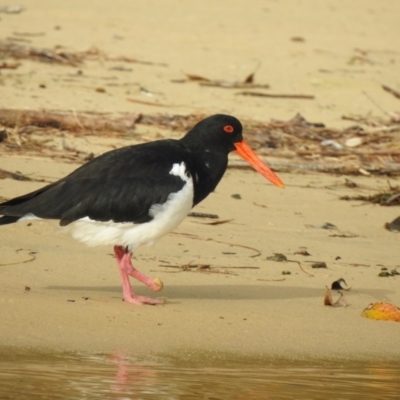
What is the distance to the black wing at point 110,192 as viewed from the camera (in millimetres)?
6402

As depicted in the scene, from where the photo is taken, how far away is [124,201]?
6.44 meters

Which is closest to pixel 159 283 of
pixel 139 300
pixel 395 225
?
pixel 139 300

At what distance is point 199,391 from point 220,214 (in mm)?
3508

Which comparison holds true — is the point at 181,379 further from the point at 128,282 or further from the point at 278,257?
the point at 278,257

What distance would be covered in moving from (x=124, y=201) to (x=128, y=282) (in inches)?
20.8

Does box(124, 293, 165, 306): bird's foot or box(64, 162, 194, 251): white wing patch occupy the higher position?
box(64, 162, 194, 251): white wing patch

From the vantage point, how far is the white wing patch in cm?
645

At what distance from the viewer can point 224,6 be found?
2094cm

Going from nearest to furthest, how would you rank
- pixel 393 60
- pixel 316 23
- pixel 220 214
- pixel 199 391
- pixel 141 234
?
pixel 199 391, pixel 141 234, pixel 220 214, pixel 393 60, pixel 316 23

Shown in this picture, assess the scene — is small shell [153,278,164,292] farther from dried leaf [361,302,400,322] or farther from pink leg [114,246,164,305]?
dried leaf [361,302,400,322]

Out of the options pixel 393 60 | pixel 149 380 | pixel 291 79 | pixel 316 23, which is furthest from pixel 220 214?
pixel 316 23

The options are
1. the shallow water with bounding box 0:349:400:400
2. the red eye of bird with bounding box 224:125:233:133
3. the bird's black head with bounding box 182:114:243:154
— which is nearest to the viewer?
the shallow water with bounding box 0:349:400:400

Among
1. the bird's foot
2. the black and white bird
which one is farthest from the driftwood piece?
the bird's foot

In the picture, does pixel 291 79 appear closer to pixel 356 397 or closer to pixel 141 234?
pixel 141 234
